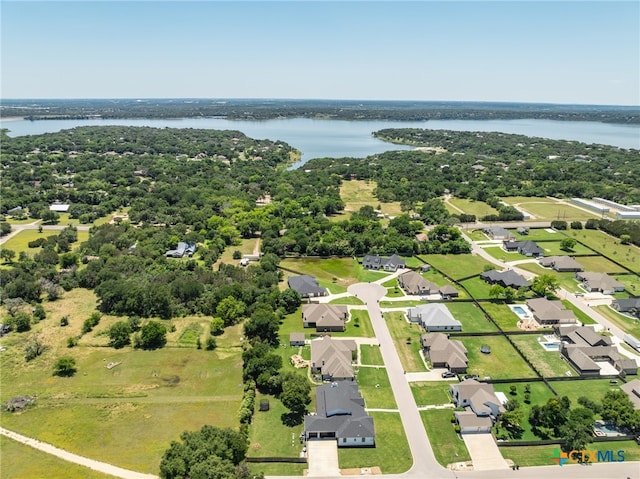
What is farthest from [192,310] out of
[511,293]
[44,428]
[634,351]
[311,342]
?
[634,351]

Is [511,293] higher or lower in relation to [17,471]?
higher

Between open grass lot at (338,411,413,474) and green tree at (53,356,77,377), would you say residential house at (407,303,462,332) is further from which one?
green tree at (53,356,77,377)

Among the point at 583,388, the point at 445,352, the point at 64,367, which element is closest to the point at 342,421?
the point at 445,352

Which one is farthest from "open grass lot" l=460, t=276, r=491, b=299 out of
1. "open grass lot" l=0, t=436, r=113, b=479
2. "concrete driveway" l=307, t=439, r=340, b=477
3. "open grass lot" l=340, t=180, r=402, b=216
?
"open grass lot" l=0, t=436, r=113, b=479

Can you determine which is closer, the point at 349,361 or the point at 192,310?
the point at 349,361

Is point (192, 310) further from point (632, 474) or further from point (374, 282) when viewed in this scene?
point (632, 474)

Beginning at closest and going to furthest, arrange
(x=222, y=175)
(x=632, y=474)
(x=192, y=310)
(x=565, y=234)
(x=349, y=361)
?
(x=632, y=474) < (x=349, y=361) < (x=192, y=310) < (x=565, y=234) < (x=222, y=175)

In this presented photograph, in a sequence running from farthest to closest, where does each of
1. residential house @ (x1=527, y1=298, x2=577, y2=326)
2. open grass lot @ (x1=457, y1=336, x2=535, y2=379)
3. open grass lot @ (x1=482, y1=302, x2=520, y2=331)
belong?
residential house @ (x1=527, y1=298, x2=577, y2=326) < open grass lot @ (x1=482, y1=302, x2=520, y2=331) < open grass lot @ (x1=457, y1=336, x2=535, y2=379)

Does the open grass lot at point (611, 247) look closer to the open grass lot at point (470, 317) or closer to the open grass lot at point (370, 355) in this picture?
the open grass lot at point (470, 317)
